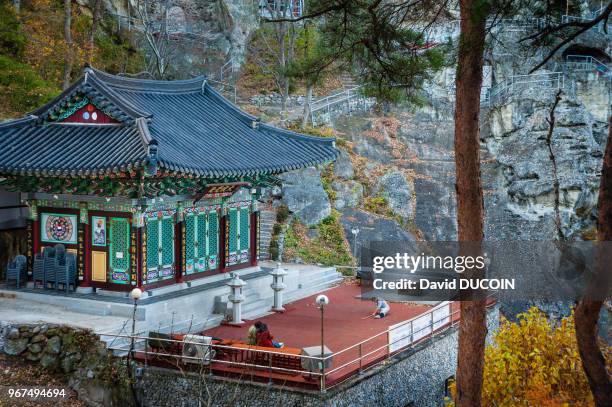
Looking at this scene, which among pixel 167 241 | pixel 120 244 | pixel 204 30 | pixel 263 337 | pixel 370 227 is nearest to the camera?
pixel 263 337

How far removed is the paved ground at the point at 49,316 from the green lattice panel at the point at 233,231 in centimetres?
483

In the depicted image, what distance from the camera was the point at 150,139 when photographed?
56.9 ft

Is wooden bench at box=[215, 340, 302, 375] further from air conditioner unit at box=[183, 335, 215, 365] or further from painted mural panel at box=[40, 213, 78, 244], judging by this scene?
painted mural panel at box=[40, 213, 78, 244]

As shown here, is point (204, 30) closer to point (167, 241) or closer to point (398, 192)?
point (398, 192)

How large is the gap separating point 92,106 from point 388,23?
854 centimetres

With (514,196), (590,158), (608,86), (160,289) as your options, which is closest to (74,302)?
(160,289)

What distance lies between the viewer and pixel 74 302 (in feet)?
61.7

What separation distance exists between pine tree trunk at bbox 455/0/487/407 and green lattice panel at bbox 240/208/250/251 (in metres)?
9.62

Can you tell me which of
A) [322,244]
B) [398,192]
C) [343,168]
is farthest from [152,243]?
[398,192]

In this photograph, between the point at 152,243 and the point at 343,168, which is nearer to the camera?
the point at 152,243

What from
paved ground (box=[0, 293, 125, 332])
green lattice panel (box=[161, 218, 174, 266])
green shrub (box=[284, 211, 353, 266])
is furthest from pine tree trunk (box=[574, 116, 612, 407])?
green shrub (box=[284, 211, 353, 266])

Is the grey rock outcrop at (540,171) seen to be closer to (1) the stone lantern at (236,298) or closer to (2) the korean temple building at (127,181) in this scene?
(2) the korean temple building at (127,181)

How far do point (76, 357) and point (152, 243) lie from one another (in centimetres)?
378

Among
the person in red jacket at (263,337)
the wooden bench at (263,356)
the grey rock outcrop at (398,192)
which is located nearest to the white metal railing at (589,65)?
the grey rock outcrop at (398,192)
